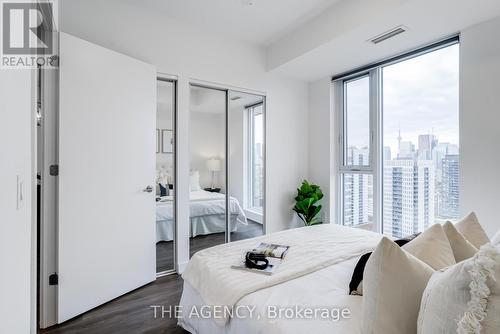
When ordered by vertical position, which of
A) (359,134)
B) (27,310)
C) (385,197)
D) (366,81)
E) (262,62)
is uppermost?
(262,62)

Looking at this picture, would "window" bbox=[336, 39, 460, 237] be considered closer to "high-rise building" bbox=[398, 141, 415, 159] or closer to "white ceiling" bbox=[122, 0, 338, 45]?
"high-rise building" bbox=[398, 141, 415, 159]

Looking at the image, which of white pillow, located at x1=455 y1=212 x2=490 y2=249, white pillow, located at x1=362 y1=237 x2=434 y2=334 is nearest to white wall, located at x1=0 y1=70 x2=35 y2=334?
white pillow, located at x1=362 y1=237 x2=434 y2=334

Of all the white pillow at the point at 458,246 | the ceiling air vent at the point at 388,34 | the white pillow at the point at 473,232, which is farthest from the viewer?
the ceiling air vent at the point at 388,34

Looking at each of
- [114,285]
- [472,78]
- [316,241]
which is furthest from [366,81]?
[114,285]

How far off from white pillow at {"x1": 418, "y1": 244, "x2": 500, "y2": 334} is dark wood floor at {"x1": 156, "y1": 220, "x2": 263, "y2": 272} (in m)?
2.62

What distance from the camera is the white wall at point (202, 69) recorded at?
250 cm

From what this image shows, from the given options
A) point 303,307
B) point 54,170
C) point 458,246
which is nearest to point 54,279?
point 54,170

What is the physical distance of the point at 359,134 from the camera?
3.56 m

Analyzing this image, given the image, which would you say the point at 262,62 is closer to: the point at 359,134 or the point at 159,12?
the point at 159,12

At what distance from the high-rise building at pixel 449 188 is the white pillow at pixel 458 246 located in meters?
1.70

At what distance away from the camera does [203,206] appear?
3.21 metres

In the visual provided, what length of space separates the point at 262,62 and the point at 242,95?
57cm

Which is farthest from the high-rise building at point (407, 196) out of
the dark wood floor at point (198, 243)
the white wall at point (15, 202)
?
the white wall at point (15, 202)

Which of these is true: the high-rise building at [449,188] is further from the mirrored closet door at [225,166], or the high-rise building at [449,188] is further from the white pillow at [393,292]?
the white pillow at [393,292]
